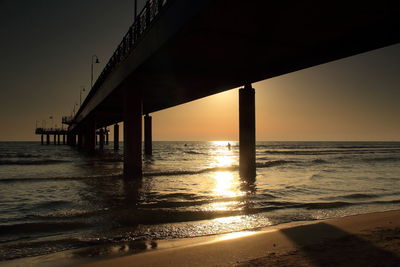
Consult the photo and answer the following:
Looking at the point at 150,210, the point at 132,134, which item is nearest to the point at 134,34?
the point at 132,134

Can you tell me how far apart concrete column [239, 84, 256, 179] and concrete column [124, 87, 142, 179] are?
19.2ft

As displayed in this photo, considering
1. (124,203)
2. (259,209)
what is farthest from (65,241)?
(259,209)

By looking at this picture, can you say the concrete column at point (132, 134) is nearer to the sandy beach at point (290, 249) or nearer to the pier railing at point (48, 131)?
the sandy beach at point (290, 249)

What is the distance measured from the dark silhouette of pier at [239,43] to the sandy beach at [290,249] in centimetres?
543

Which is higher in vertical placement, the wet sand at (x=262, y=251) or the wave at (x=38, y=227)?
the wet sand at (x=262, y=251)

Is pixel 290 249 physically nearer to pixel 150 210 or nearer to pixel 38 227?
pixel 150 210

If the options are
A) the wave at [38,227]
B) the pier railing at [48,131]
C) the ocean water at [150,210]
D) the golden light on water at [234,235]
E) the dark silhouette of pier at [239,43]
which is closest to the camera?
the golden light on water at [234,235]

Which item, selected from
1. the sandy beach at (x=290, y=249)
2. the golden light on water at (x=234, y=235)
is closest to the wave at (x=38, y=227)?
the sandy beach at (x=290, y=249)

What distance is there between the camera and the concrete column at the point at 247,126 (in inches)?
717

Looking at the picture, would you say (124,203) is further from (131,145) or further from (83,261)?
(131,145)

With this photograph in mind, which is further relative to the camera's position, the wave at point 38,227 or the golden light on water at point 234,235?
the wave at point 38,227

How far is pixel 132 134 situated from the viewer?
710 inches

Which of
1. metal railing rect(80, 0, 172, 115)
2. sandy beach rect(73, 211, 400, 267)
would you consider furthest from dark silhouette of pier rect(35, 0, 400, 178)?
sandy beach rect(73, 211, 400, 267)

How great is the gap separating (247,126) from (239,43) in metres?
7.41
